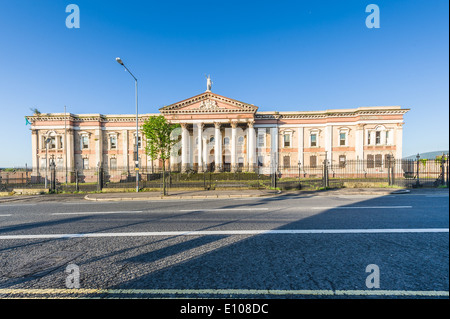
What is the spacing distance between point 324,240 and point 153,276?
12.0 ft

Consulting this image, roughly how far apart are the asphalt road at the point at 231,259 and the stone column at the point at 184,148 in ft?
75.4

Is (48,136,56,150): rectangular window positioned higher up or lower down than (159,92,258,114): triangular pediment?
lower down

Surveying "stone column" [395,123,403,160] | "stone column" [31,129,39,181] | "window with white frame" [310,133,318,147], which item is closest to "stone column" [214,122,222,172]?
"window with white frame" [310,133,318,147]

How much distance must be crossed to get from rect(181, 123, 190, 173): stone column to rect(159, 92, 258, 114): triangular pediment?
3.02 m

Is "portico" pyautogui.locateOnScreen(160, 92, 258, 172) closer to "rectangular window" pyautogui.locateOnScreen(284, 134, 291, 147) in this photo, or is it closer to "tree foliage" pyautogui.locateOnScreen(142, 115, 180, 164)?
"tree foliage" pyautogui.locateOnScreen(142, 115, 180, 164)

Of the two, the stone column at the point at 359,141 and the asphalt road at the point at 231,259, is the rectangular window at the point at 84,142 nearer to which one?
the asphalt road at the point at 231,259

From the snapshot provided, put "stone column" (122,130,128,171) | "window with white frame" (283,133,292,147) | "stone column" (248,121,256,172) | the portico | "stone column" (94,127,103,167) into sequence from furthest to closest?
"stone column" (122,130,128,171) < "stone column" (94,127,103,167) < "window with white frame" (283,133,292,147) < the portico < "stone column" (248,121,256,172)

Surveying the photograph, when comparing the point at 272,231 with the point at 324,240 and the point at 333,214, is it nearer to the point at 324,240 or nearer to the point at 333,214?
the point at 324,240

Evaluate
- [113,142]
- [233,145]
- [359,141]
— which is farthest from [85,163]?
[359,141]

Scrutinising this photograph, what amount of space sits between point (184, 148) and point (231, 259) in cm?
2676

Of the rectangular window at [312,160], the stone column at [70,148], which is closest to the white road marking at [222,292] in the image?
the rectangular window at [312,160]

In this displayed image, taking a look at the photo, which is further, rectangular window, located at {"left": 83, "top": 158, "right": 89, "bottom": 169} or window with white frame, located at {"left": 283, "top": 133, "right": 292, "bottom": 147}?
rectangular window, located at {"left": 83, "top": 158, "right": 89, "bottom": 169}

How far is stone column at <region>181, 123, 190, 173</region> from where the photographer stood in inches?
1123
